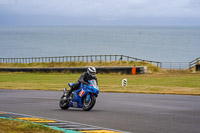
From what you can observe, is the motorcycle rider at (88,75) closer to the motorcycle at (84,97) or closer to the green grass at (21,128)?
the motorcycle at (84,97)

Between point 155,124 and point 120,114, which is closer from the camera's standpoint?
point 155,124

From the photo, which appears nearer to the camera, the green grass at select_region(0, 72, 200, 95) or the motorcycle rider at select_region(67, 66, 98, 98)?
the motorcycle rider at select_region(67, 66, 98, 98)

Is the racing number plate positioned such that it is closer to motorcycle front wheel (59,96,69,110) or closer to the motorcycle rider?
the motorcycle rider

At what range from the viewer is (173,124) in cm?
1025

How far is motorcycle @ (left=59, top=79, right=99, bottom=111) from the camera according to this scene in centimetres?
1315

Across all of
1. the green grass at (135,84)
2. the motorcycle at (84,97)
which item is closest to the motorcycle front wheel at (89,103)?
the motorcycle at (84,97)

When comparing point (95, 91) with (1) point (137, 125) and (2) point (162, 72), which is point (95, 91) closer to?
(1) point (137, 125)

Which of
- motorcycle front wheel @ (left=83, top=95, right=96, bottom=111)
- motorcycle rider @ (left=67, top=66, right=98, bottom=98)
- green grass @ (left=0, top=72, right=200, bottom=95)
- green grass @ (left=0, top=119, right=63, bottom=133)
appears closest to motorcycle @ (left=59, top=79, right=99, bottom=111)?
motorcycle front wheel @ (left=83, top=95, right=96, bottom=111)

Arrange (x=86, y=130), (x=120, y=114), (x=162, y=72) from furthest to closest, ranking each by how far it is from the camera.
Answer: (x=162, y=72) < (x=120, y=114) < (x=86, y=130)

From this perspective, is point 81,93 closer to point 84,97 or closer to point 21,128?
point 84,97

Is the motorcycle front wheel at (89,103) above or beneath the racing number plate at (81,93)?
beneath

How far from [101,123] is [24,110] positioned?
448 cm

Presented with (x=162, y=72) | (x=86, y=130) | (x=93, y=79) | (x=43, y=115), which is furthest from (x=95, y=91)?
(x=162, y=72)

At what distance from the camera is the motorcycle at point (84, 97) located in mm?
13148
